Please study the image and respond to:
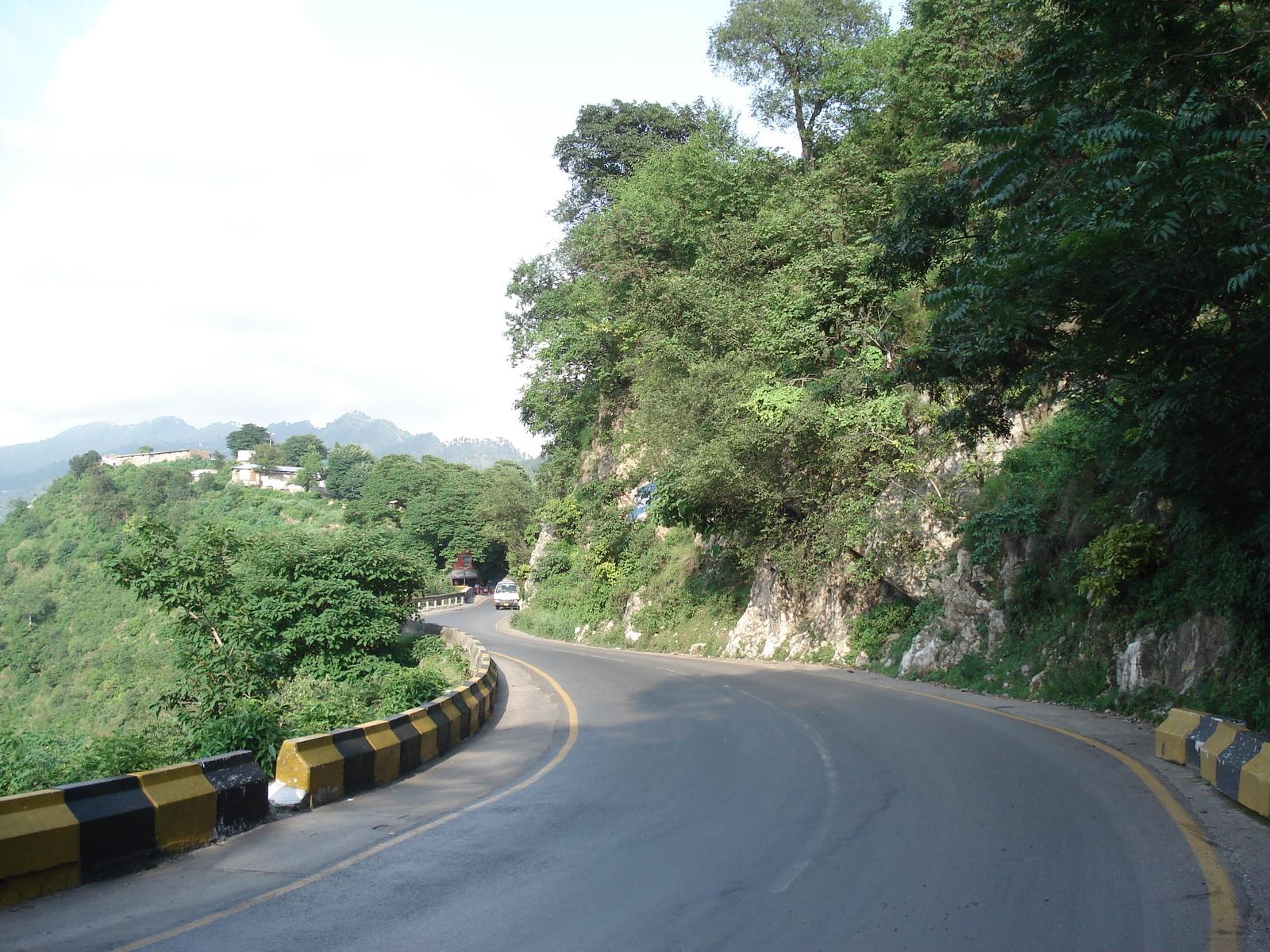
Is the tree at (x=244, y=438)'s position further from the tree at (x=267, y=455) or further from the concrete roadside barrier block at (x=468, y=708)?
the concrete roadside barrier block at (x=468, y=708)

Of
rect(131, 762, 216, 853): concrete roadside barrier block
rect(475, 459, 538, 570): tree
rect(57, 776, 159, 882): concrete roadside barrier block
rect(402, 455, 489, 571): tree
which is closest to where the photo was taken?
rect(57, 776, 159, 882): concrete roadside barrier block

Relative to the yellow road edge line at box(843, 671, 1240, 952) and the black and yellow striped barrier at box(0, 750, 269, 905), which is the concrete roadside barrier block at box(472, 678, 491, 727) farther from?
the yellow road edge line at box(843, 671, 1240, 952)

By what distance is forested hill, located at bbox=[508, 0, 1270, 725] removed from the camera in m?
7.70

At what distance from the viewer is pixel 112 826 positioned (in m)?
5.90

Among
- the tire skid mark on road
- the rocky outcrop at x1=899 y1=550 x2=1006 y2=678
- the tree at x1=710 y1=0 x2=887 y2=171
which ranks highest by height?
the tree at x1=710 y1=0 x2=887 y2=171

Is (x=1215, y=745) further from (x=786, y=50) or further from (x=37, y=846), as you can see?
(x=786, y=50)

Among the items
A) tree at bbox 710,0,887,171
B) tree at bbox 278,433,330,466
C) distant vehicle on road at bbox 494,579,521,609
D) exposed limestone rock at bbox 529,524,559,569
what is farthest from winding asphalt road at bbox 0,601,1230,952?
tree at bbox 278,433,330,466

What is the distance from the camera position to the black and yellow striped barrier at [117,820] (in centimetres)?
542

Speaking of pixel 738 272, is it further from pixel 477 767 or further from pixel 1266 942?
pixel 1266 942

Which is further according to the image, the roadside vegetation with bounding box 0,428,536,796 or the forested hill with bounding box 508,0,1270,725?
the roadside vegetation with bounding box 0,428,536,796

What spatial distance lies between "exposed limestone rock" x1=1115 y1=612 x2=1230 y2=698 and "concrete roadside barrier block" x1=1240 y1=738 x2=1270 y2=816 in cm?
466

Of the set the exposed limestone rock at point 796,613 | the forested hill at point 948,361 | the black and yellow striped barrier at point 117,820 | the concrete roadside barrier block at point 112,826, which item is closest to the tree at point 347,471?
the forested hill at point 948,361

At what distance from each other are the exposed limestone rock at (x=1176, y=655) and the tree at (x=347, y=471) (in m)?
148

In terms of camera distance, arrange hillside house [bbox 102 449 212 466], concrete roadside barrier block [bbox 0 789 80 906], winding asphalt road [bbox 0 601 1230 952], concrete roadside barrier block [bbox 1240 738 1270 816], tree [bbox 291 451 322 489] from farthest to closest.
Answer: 1. tree [bbox 291 451 322 489]
2. hillside house [bbox 102 449 212 466]
3. concrete roadside barrier block [bbox 1240 738 1270 816]
4. concrete roadside barrier block [bbox 0 789 80 906]
5. winding asphalt road [bbox 0 601 1230 952]
